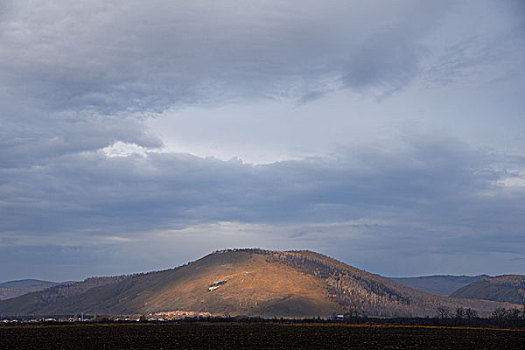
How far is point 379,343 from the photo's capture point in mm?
104875

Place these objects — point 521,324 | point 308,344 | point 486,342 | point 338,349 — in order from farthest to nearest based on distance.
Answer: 1. point 521,324
2. point 486,342
3. point 308,344
4. point 338,349

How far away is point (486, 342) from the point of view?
109438 millimetres

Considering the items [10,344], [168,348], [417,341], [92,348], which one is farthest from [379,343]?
[10,344]

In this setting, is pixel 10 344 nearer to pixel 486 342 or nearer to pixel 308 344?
pixel 308 344

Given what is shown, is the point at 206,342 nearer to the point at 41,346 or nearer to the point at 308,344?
the point at 308,344

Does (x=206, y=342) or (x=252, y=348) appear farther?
(x=206, y=342)

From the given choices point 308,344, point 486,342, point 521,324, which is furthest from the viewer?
point 521,324

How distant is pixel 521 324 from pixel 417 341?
316ft

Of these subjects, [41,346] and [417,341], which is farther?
[417,341]

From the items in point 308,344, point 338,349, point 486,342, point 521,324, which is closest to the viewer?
point 338,349

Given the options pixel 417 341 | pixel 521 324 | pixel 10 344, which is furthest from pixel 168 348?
pixel 521 324

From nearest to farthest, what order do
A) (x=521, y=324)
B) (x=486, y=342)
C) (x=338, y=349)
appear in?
1. (x=338, y=349)
2. (x=486, y=342)
3. (x=521, y=324)

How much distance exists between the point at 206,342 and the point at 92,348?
21.8 m

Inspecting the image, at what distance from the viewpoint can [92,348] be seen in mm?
96125
